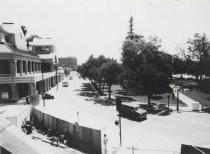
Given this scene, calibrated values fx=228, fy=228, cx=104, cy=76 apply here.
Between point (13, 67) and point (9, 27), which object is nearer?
point (13, 67)

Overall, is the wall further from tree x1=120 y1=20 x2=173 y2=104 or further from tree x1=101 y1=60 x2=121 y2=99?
tree x1=101 y1=60 x2=121 y2=99

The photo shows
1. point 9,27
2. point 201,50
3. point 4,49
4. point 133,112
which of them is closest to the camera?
point 133,112

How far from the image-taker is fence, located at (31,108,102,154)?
56.7 ft

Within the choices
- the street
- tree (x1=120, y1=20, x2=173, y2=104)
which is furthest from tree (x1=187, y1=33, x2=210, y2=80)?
the street

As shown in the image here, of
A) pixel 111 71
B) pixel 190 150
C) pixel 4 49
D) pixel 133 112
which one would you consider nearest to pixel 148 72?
pixel 133 112

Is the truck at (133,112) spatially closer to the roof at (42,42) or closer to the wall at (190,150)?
the wall at (190,150)

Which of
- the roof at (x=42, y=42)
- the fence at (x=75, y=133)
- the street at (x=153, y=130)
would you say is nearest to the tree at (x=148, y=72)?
the street at (x=153, y=130)

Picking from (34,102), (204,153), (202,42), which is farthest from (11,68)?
(202,42)

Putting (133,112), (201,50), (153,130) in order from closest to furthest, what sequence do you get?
(153,130)
(133,112)
(201,50)

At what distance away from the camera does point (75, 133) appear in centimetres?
1884

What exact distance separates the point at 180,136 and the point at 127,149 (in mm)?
6344

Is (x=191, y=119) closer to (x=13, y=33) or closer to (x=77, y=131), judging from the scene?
(x=77, y=131)

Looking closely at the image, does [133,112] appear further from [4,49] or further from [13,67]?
[4,49]

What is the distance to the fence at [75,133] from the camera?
17.3 metres
